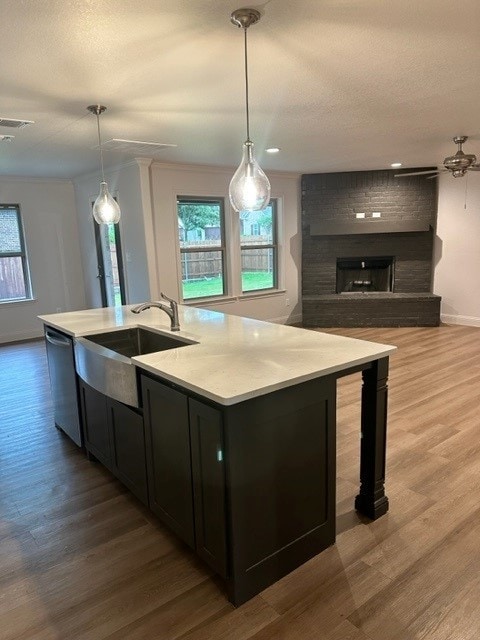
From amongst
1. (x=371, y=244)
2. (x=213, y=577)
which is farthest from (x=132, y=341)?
(x=371, y=244)

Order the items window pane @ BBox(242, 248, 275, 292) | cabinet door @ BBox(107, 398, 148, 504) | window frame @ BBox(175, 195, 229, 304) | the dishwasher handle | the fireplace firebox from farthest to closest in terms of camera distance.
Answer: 1. the fireplace firebox
2. window pane @ BBox(242, 248, 275, 292)
3. window frame @ BBox(175, 195, 229, 304)
4. the dishwasher handle
5. cabinet door @ BBox(107, 398, 148, 504)

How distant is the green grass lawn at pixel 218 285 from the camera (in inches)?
247

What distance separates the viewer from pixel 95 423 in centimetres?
277

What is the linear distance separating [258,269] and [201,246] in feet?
3.62

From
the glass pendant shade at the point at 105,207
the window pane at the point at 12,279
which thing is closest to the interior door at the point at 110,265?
the window pane at the point at 12,279

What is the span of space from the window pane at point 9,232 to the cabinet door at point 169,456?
18.2 feet

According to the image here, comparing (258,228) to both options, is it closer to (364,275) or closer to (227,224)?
(227,224)

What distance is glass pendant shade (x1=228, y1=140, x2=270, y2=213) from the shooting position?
231cm

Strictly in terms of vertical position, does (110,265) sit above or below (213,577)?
above

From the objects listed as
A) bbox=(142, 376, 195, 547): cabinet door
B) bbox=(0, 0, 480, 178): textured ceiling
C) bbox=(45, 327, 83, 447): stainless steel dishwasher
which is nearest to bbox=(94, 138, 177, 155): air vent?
bbox=(0, 0, 480, 178): textured ceiling

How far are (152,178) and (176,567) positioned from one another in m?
4.67

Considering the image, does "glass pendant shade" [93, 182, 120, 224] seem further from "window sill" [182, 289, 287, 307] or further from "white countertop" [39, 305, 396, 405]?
"window sill" [182, 289, 287, 307]

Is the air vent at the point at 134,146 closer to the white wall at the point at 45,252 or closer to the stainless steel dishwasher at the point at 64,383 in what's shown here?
the stainless steel dishwasher at the point at 64,383

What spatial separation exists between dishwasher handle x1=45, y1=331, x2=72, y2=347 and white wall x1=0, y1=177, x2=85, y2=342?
3825mm
